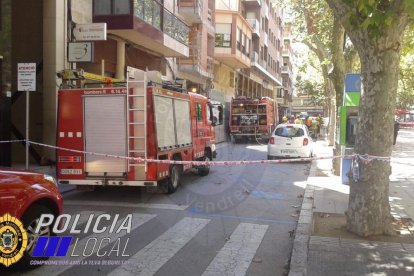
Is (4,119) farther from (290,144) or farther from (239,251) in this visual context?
(290,144)

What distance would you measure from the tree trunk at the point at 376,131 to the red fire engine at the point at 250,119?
2225 cm

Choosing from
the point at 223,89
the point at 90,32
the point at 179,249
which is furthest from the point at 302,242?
the point at 223,89

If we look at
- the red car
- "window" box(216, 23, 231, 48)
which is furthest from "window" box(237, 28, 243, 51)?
the red car

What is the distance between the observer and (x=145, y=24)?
1680cm

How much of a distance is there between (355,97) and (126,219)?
6.80m

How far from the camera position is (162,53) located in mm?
21375

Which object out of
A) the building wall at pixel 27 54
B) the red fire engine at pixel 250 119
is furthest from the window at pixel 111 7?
the red fire engine at pixel 250 119

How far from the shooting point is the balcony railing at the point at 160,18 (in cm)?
1674

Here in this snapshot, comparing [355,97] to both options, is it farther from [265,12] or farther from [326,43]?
[265,12]

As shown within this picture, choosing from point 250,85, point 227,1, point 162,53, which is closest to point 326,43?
point 162,53

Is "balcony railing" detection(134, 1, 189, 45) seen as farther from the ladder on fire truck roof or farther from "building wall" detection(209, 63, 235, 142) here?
"building wall" detection(209, 63, 235, 142)

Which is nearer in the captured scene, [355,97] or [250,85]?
[355,97]

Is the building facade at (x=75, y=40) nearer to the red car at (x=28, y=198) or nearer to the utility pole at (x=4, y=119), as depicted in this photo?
the utility pole at (x=4, y=119)

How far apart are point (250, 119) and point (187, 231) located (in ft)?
73.7
